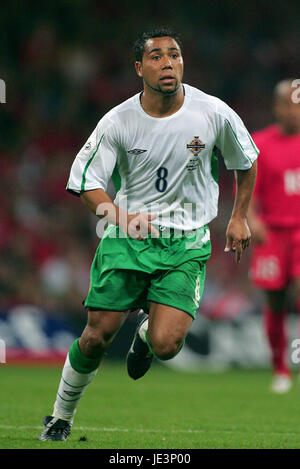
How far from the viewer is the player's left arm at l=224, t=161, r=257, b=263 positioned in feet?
16.8

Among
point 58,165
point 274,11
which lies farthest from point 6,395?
point 274,11

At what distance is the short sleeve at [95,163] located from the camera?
4891 millimetres

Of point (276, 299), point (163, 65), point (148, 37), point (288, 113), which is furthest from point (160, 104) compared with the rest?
point (276, 299)

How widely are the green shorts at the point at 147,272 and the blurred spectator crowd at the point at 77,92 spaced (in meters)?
6.20

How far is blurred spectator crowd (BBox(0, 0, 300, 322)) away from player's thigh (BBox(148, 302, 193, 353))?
249 inches

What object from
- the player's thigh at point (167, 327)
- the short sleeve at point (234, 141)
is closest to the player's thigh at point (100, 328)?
the player's thigh at point (167, 327)

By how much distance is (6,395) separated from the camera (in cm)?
750

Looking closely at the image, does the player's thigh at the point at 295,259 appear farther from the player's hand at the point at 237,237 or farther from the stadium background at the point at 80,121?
the player's hand at the point at 237,237

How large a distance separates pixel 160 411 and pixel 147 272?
6.47 ft

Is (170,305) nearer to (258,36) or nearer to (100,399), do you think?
(100,399)
